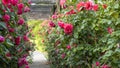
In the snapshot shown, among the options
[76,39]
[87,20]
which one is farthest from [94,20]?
[76,39]

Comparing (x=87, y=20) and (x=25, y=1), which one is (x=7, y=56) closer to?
(x=87, y=20)

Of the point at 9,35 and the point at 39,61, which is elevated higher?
the point at 9,35

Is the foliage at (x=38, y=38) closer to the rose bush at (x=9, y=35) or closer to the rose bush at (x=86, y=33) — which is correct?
the rose bush at (x=86, y=33)

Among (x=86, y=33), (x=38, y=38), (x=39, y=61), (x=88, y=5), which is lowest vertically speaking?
(x=39, y=61)

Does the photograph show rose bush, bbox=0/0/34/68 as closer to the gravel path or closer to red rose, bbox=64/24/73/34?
red rose, bbox=64/24/73/34

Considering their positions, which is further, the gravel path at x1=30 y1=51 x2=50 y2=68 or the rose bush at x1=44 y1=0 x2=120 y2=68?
the gravel path at x1=30 y1=51 x2=50 y2=68

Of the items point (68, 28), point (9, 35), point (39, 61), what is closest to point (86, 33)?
point (68, 28)

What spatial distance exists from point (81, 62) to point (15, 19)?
3.70 ft

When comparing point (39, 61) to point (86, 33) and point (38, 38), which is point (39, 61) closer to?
point (38, 38)

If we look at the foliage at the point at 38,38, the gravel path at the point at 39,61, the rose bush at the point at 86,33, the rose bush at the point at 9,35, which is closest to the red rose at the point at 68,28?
the rose bush at the point at 86,33

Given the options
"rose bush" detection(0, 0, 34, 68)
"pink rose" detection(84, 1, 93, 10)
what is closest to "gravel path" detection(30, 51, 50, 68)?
"rose bush" detection(0, 0, 34, 68)

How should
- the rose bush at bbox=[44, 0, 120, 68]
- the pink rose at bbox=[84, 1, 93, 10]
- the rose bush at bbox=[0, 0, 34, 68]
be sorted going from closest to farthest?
the rose bush at bbox=[0, 0, 34, 68] < the rose bush at bbox=[44, 0, 120, 68] < the pink rose at bbox=[84, 1, 93, 10]

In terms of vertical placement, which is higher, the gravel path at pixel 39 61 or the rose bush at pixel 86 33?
the rose bush at pixel 86 33

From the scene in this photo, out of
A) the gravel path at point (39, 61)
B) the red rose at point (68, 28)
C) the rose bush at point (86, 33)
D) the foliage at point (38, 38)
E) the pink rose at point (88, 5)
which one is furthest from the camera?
the foliage at point (38, 38)
